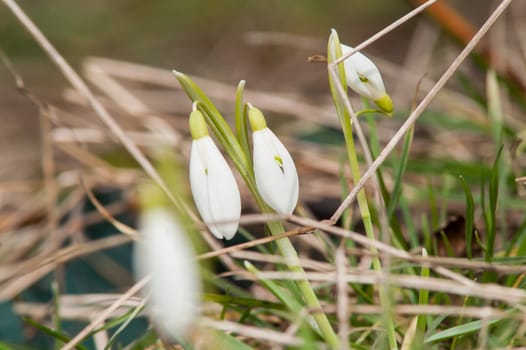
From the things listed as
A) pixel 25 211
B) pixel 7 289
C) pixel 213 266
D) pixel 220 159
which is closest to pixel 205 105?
pixel 220 159

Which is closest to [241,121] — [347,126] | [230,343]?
[347,126]

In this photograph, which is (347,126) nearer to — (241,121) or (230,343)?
(241,121)

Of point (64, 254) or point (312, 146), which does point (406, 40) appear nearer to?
point (312, 146)

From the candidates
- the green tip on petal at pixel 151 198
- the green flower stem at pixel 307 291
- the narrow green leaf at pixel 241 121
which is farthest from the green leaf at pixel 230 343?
the green tip on petal at pixel 151 198

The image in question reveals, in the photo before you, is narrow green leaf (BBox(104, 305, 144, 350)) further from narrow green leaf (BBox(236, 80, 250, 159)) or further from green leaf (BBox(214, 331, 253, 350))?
narrow green leaf (BBox(236, 80, 250, 159))

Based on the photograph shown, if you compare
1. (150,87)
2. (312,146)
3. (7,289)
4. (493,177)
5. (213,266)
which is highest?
(150,87)

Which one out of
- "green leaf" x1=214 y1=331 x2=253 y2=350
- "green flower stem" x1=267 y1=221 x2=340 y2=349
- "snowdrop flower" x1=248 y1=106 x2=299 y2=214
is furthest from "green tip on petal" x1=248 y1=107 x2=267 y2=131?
"green leaf" x1=214 y1=331 x2=253 y2=350

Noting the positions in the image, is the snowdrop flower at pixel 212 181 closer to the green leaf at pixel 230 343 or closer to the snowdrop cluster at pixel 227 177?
the snowdrop cluster at pixel 227 177

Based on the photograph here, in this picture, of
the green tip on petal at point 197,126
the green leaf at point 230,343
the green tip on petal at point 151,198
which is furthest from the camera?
the green leaf at point 230,343
